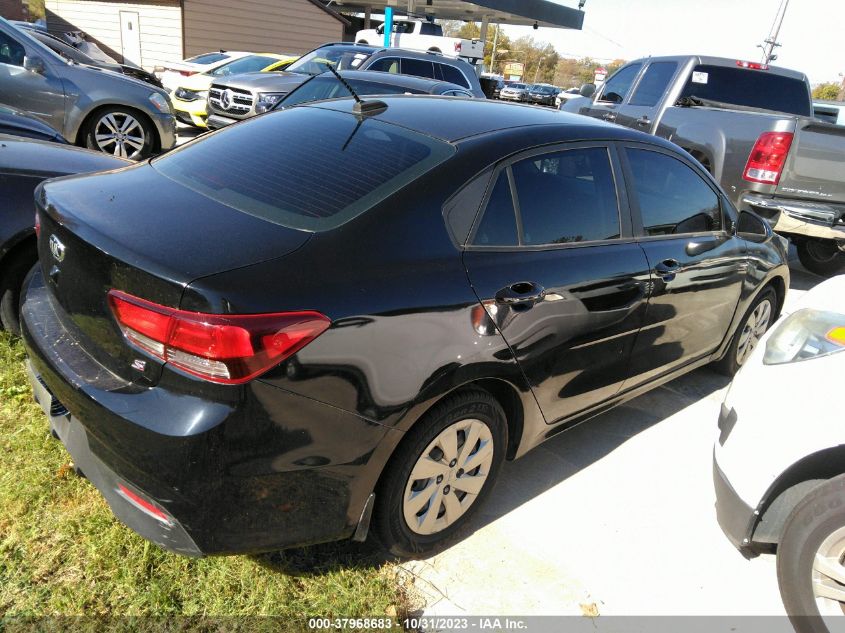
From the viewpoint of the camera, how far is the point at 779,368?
2.54m

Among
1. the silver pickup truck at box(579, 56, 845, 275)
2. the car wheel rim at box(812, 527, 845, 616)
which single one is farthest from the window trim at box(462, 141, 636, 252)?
the silver pickup truck at box(579, 56, 845, 275)

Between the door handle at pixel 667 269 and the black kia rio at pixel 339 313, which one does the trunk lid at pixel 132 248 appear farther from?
the door handle at pixel 667 269

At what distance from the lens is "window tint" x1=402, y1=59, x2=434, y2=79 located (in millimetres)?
11125

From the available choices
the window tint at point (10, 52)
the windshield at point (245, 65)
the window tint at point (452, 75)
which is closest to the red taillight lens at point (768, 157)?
the window tint at point (452, 75)

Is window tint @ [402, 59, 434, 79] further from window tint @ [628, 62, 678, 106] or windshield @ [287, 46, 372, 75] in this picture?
window tint @ [628, 62, 678, 106]

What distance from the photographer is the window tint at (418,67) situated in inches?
438

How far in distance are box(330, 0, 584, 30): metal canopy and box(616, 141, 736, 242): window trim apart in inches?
1061

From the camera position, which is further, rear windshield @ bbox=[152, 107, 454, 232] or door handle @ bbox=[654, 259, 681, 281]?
door handle @ bbox=[654, 259, 681, 281]

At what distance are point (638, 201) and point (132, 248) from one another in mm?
2372

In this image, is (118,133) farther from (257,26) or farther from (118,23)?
(118,23)

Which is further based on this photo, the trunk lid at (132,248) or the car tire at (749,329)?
the car tire at (749,329)

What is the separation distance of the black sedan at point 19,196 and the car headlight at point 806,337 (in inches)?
136

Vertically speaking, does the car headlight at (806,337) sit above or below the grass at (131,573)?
above

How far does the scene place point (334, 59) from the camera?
417 inches
